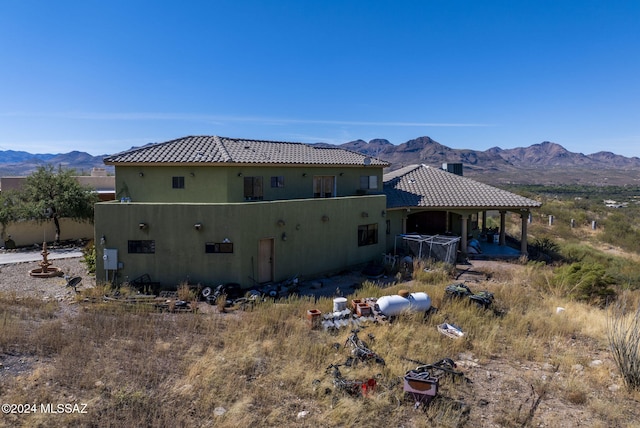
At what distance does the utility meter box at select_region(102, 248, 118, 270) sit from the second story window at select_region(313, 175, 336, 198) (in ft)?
34.6

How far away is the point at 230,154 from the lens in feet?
67.9

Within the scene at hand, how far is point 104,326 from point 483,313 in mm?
11326

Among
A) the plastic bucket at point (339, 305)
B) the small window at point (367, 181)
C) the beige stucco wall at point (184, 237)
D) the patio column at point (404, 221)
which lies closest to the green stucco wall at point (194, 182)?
the beige stucco wall at point (184, 237)

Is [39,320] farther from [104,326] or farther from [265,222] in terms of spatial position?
[265,222]

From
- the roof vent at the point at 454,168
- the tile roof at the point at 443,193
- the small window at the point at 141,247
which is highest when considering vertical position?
the roof vent at the point at 454,168

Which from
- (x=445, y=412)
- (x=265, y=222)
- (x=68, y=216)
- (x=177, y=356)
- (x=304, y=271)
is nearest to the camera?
(x=445, y=412)

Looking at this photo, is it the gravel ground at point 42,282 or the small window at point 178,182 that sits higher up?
the small window at point 178,182

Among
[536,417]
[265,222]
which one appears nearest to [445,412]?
[536,417]

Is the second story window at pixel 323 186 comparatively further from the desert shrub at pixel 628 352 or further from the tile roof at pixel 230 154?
the desert shrub at pixel 628 352

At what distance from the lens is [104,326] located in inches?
472

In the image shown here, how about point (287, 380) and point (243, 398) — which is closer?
point (243, 398)

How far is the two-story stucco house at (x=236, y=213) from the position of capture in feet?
55.2

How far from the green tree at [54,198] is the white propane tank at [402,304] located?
75.9 feet

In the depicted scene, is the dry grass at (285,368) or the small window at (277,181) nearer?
the dry grass at (285,368)
